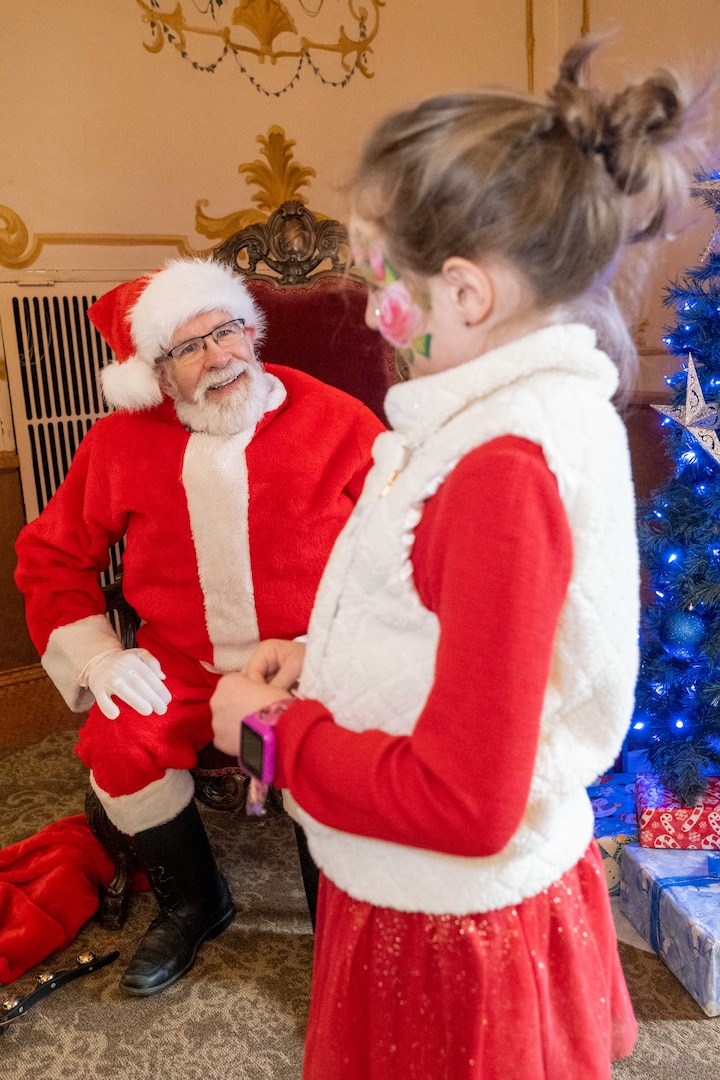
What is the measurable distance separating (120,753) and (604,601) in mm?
1391

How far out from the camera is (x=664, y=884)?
1912mm

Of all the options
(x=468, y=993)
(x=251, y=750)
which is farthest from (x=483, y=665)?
(x=468, y=993)

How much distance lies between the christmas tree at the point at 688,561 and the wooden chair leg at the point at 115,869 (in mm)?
1225

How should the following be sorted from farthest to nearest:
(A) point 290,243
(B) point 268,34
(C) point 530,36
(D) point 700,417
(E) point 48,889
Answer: (C) point 530,36 → (B) point 268,34 → (A) point 290,243 → (E) point 48,889 → (D) point 700,417

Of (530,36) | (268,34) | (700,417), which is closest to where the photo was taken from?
(700,417)

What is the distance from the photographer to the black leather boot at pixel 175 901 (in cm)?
191

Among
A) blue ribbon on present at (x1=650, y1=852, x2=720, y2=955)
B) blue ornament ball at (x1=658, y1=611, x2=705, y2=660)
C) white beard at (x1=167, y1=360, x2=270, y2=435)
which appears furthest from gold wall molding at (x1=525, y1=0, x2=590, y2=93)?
blue ribbon on present at (x1=650, y1=852, x2=720, y2=955)

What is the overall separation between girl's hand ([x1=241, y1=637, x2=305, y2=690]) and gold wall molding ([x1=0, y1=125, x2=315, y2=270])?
7.59 ft

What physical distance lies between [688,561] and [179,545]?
1107 millimetres

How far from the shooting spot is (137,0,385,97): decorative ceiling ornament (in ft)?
9.68

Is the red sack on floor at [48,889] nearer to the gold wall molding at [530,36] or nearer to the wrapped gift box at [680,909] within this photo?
the wrapped gift box at [680,909]

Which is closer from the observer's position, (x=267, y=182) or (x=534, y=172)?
(x=534, y=172)

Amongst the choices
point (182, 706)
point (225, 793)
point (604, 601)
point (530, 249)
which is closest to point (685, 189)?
point (530, 249)

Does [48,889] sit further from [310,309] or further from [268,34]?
[268,34]
